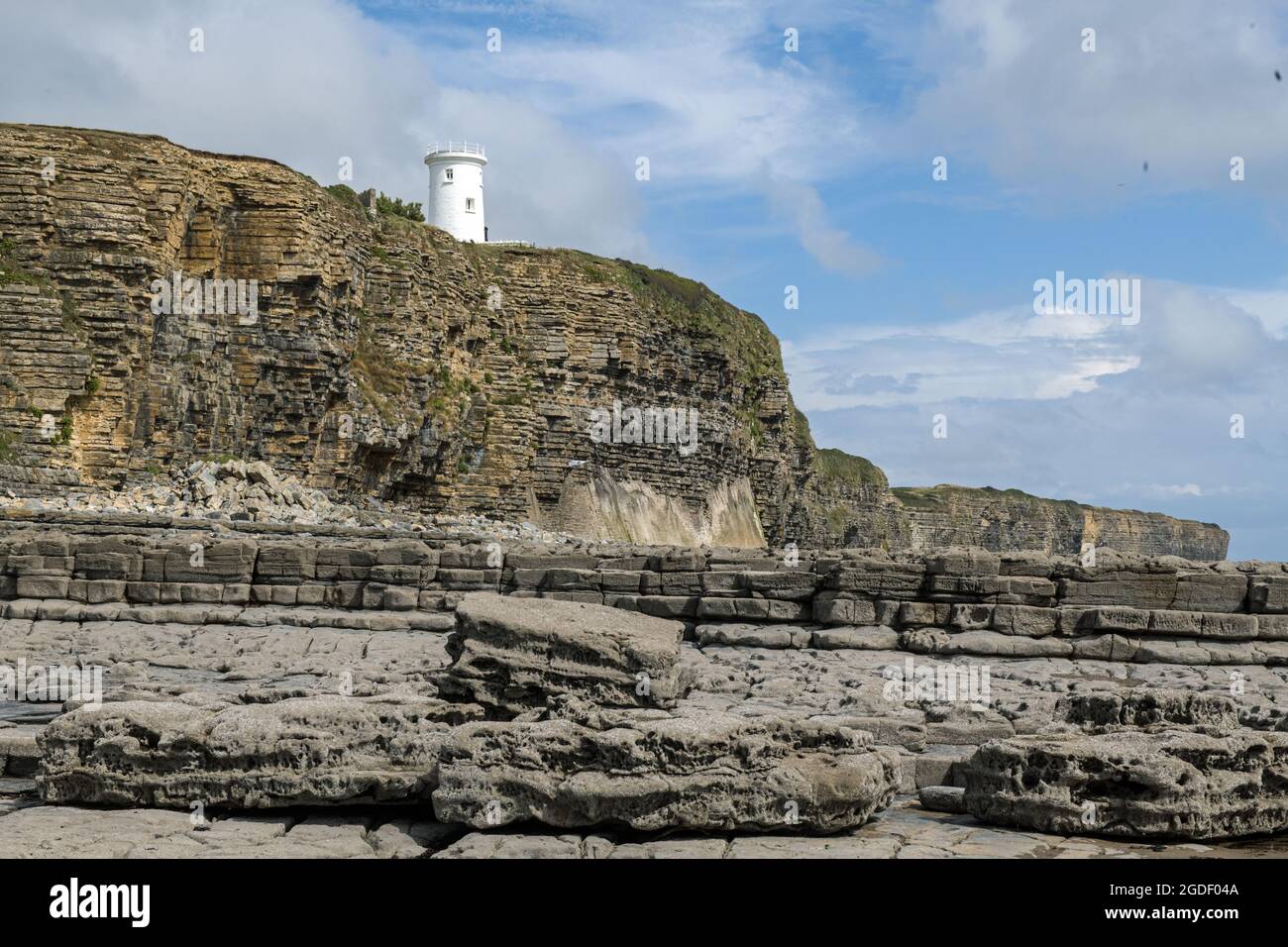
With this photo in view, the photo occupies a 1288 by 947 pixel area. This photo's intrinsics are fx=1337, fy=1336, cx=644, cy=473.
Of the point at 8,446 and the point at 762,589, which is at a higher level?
the point at 8,446

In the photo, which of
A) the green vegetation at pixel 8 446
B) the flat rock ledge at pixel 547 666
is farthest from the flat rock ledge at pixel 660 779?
the green vegetation at pixel 8 446

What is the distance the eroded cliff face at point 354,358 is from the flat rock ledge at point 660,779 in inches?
1057

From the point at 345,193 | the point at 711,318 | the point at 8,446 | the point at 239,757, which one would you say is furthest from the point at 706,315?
the point at 239,757

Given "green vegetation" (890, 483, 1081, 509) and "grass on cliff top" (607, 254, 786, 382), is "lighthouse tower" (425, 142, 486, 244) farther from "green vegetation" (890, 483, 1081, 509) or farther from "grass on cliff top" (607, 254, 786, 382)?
"green vegetation" (890, 483, 1081, 509)

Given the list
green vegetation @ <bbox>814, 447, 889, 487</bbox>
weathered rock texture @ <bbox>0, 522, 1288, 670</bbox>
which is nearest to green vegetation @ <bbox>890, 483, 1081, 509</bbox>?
green vegetation @ <bbox>814, 447, 889, 487</bbox>

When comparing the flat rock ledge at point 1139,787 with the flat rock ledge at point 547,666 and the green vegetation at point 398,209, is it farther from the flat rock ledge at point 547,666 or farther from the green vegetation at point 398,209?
the green vegetation at point 398,209

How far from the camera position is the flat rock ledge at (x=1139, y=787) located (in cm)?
666

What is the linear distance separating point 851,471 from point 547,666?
82741 millimetres

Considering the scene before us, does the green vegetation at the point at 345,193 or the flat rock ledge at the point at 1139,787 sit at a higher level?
the green vegetation at the point at 345,193

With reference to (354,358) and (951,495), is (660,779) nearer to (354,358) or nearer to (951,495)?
(354,358)

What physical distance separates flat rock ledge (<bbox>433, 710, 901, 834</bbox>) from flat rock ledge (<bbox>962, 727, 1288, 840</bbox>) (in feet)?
2.18

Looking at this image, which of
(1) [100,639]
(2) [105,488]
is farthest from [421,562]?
(2) [105,488]

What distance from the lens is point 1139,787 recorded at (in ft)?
22.1
